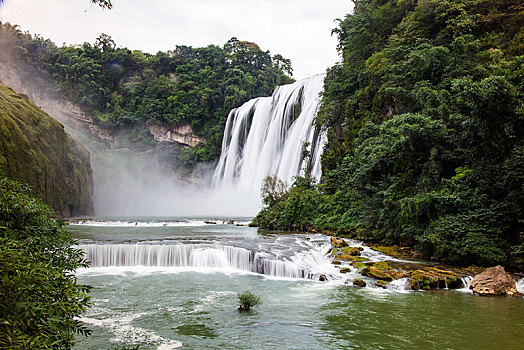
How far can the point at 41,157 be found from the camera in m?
25.4

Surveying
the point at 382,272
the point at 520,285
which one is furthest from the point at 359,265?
the point at 520,285

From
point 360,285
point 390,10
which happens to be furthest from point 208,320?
point 390,10

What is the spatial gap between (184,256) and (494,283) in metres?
10.0

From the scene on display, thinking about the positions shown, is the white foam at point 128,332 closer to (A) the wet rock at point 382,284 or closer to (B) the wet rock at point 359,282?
(B) the wet rock at point 359,282

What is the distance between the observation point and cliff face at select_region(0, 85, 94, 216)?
22.2 m

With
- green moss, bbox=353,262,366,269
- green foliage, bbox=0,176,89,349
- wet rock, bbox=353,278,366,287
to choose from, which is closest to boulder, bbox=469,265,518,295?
wet rock, bbox=353,278,366,287

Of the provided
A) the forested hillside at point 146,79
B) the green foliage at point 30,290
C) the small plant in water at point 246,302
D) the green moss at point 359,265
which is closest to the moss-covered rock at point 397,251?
the green moss at point 359,265

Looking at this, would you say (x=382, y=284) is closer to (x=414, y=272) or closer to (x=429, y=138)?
(x=414, y=272)

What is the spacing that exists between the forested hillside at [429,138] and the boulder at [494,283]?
3.51 feet

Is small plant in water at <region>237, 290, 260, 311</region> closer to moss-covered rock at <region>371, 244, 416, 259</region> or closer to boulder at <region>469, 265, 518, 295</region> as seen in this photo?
boulder at <region>469, 265, 518, 295</region>

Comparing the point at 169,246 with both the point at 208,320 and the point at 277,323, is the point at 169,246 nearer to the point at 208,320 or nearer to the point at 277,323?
the point at 208,320

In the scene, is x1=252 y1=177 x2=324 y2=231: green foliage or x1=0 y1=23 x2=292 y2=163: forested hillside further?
x1=0 y1=23 x2=292 y2=163: forested hillside

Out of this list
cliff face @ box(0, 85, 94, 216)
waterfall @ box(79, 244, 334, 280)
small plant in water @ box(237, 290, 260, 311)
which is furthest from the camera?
cliff face @ box(0, 85, 94, 216)

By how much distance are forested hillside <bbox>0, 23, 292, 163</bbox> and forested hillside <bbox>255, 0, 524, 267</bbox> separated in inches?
1080
